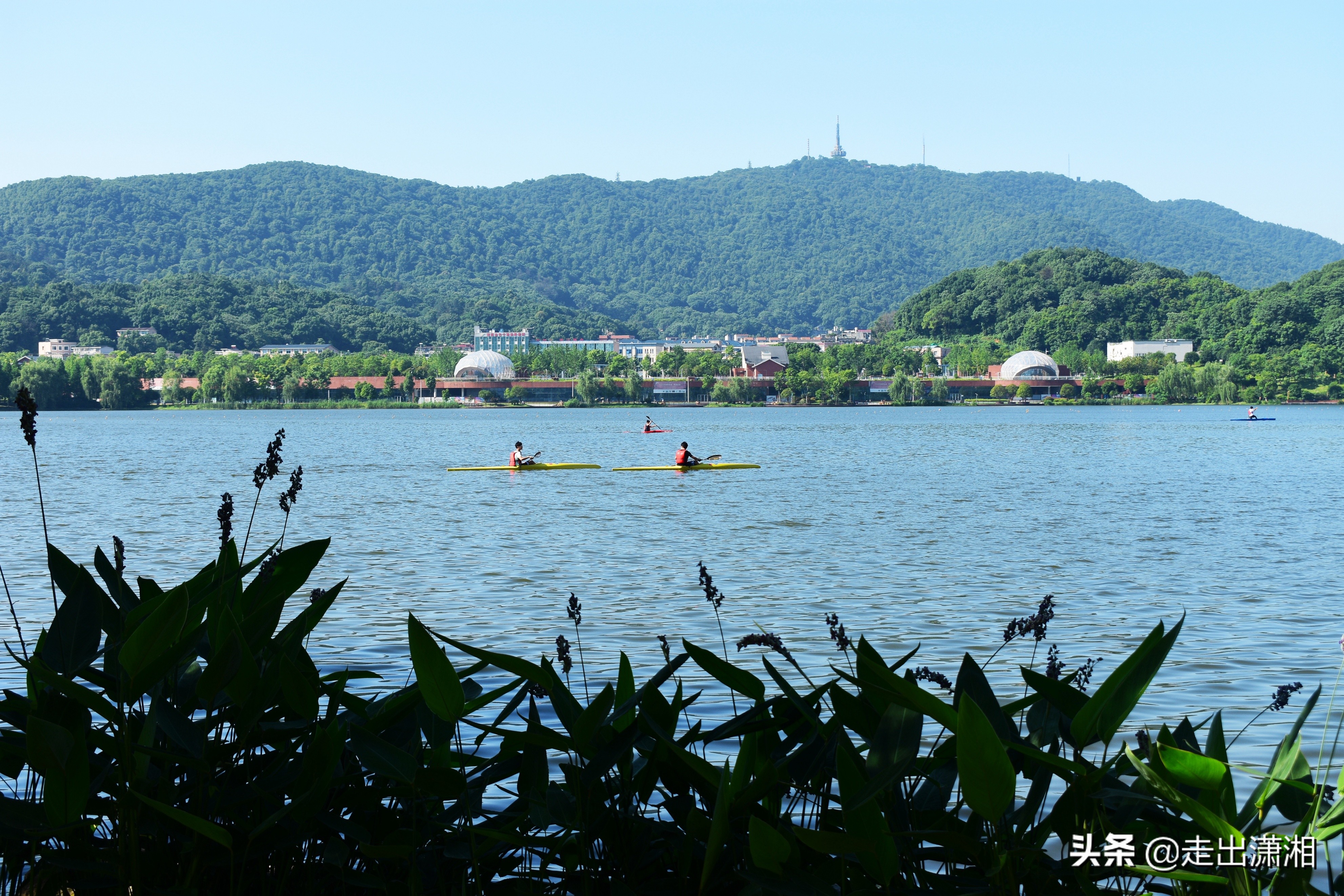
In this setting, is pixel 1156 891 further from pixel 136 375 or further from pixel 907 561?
pixel 136 375

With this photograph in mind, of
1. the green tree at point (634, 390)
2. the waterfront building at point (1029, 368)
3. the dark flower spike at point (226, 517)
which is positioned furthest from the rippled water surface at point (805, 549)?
the waterfront building at point (1029, 368)

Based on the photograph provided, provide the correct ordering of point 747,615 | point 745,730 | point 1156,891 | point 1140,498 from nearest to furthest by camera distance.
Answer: point 745,730 → point 1156,891 → point 747,615 → point 1140,498

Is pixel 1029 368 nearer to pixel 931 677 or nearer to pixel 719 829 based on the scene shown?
pixel 931 677

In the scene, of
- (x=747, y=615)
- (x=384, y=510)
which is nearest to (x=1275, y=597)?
(x=747, y=615)

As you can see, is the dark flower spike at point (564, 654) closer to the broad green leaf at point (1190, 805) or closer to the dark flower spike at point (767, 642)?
the dark flower spike at point (767, 642)

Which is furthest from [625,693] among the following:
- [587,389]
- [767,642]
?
[587,389]

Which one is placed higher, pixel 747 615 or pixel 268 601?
pixel 268 601

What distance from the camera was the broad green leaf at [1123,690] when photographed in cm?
327

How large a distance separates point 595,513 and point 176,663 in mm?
25017

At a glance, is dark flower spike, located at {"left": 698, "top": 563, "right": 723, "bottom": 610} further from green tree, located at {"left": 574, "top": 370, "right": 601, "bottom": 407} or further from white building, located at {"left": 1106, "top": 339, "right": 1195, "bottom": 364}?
white building, located at {"left": 1106, "top": 339, "right": 1195, "bottom": 364}

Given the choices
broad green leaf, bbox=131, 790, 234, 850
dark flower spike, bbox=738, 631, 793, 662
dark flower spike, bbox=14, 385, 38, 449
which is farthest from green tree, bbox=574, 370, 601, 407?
broad green leaf, bbox=131, 790, 234, 850

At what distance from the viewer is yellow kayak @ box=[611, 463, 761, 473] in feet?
139

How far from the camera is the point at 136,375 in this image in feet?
553

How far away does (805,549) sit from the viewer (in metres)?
21.4
